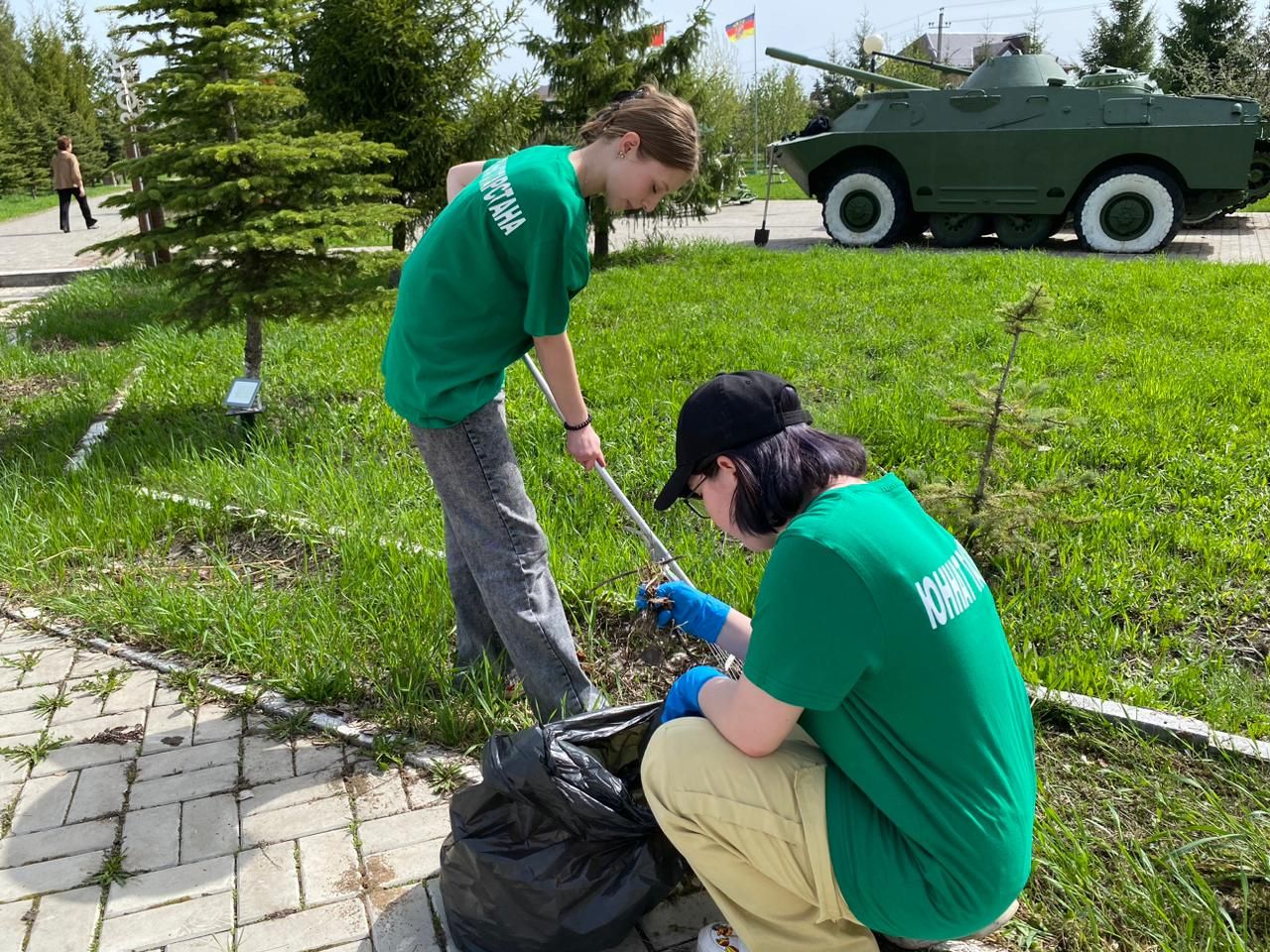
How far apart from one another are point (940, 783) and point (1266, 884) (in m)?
1.05

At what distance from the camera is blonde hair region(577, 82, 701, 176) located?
2.20 meters

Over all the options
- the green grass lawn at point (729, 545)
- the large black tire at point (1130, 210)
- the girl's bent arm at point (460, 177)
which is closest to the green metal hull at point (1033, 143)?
the large black tire at point (1130, 210)

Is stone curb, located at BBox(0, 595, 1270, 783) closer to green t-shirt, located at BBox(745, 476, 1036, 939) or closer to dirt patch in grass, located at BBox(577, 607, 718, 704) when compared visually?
dirt patch in grass, located at BBox(577, 607, 718, 704)

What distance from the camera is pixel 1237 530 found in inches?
146

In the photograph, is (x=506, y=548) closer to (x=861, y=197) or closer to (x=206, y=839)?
(x=206, y=839)

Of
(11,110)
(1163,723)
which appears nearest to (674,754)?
(1163,723)

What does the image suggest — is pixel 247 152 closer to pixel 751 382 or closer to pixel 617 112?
pixel 617 112

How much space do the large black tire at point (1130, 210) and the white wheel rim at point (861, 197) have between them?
2.14 meters

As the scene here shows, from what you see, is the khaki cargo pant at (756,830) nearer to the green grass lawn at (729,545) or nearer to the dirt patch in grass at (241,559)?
the green grass lawn at (729,545)

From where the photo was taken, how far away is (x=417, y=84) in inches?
386

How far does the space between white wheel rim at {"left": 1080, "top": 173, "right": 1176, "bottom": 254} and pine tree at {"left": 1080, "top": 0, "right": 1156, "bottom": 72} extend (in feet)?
80.9

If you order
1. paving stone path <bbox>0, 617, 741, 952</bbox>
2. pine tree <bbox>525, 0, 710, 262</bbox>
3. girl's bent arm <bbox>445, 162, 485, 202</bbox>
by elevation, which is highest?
pine tree <bbox>525, 0, 710, 262</bbox>

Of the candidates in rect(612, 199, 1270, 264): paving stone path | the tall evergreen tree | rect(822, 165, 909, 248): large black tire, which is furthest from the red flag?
the tall evergreen tree

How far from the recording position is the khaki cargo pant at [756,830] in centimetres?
172
